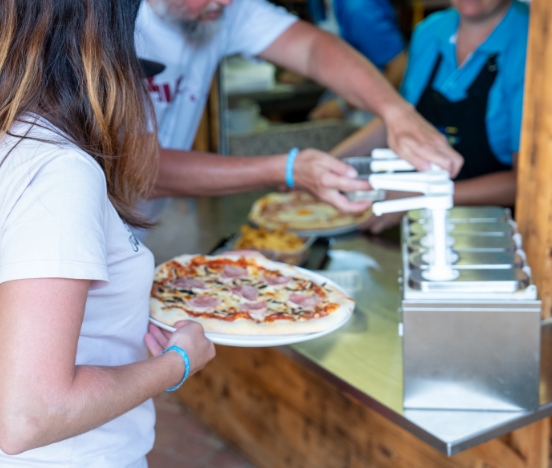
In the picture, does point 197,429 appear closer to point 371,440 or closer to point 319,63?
point 371,440

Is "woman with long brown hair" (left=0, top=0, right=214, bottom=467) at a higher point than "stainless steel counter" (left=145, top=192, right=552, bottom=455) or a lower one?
higher

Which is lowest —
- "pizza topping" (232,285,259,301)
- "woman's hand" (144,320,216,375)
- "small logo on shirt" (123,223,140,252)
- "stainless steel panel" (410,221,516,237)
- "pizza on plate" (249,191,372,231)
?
"pizza on plate" (249,191,372,231)

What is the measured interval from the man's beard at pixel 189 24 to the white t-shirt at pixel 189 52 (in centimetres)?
2

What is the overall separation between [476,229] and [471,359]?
1.34 feet

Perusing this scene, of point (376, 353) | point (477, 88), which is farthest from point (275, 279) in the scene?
point (477, 88)

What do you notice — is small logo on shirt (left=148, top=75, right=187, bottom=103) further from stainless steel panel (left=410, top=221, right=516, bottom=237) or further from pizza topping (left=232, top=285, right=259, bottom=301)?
stainless steel panel (left=410, top=221, right=516, bottom=237)

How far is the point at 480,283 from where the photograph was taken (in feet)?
4.70

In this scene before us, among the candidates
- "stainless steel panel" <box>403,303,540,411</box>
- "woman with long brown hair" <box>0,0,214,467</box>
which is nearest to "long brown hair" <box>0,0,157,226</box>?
"woman with long brown hair" <box>0,0,214,467</box>

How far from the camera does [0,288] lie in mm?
987

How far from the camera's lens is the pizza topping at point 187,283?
183 cm

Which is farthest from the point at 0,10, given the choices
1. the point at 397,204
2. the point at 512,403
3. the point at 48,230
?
the point at 512,403

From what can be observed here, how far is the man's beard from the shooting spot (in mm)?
2219

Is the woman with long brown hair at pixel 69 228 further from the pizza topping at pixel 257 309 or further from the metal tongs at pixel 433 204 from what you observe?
the metal tongs at pixel 433 204

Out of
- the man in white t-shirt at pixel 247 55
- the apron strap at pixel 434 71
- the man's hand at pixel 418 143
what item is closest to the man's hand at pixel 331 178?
the man in white t-shirt at pixel 247 55
